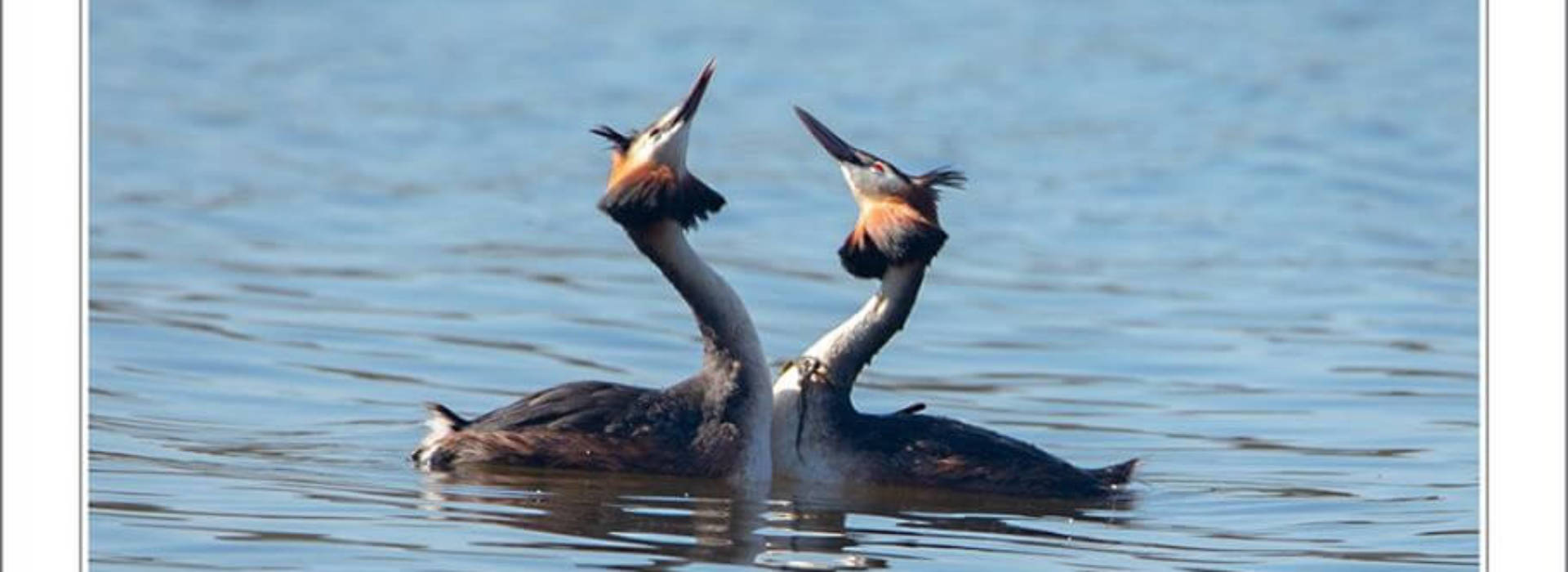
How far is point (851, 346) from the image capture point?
33.0ft

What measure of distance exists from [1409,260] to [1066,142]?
5846 mm

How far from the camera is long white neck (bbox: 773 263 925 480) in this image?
32.4 feet

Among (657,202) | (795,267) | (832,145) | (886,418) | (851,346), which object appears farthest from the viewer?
(795,267)

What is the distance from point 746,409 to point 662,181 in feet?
2.56

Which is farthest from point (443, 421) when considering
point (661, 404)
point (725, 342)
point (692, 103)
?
point (692, 103)

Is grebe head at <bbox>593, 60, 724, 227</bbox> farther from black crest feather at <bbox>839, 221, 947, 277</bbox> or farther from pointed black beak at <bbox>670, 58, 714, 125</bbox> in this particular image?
black crest feather at <bbox>839, 221, 947, 277</bbox>

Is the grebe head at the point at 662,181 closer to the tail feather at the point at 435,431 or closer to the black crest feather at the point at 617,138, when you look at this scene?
the black crest feather at the point at 617,138

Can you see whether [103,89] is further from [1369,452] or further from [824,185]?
[1369,452]

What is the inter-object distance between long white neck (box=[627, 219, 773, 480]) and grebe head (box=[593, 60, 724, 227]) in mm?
84

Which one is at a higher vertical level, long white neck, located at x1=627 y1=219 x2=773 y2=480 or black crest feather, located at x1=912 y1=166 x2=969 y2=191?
black crest feather, located at x1=912 y1=166 x2=969 y2=191

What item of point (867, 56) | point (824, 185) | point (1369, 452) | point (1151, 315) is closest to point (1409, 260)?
point (1151, 315)

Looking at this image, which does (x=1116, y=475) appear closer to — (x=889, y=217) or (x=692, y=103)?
(x=889, y=217)

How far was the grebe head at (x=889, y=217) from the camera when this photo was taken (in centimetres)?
998

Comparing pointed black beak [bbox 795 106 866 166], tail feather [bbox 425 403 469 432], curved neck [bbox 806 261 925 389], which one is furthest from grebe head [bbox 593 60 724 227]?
tail feather [bbox 425 403 469 432]
